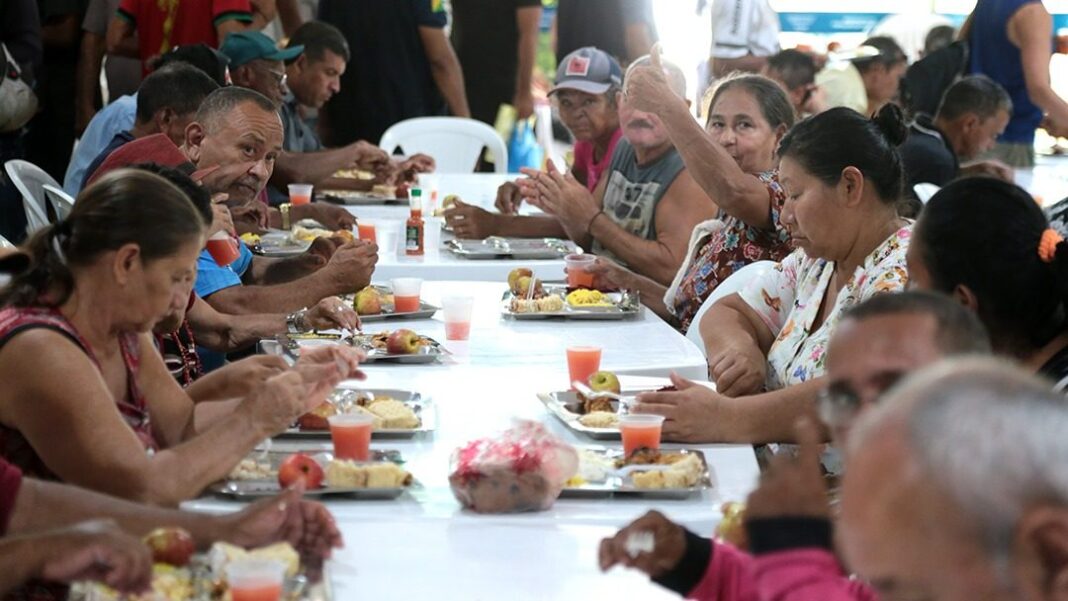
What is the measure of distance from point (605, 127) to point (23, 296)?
3661mm

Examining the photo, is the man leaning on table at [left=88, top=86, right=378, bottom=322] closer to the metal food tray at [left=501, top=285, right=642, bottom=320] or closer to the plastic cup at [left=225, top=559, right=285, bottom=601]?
the metal food tray at [left=501, top=285, right=642, bottom=320]

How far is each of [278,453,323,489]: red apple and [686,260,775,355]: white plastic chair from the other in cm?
166

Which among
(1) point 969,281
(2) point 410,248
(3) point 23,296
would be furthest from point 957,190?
(2) point 410,248

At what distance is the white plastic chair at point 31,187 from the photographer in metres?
4.64

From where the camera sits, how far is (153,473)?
2.30 metres

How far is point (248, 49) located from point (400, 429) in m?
3.55

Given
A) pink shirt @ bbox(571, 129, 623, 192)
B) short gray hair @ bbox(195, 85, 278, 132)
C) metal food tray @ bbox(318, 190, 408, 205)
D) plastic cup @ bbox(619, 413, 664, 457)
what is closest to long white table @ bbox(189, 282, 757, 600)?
plastic cup @ bbox(619, 413, 664, 457)

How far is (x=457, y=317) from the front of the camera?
11.7ft

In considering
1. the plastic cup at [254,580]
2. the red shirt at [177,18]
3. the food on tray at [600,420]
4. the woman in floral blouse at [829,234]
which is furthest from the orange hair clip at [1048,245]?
the red shirt at [177,18]

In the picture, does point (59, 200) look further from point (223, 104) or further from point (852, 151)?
point (852, 151)

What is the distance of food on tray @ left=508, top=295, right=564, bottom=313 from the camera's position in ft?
12.9

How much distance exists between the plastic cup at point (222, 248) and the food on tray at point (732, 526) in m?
1.91

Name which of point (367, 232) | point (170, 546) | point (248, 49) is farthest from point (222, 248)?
point (248, 49)

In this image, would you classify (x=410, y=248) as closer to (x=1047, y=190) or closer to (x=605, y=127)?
(x=605, y=127)
